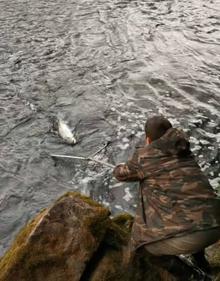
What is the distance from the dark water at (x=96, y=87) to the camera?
11034 mm

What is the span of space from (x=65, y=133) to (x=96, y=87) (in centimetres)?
400

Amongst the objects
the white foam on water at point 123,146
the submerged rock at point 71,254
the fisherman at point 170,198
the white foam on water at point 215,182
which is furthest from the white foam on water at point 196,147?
the fisherman at point 170,198

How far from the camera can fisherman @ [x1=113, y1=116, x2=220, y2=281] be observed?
5.24m

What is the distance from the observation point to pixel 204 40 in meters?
20.3

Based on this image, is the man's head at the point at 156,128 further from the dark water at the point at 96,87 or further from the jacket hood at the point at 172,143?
the dark water at the point at 96,87

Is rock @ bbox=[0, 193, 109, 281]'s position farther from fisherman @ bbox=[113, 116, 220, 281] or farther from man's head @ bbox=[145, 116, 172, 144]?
man's head @ bbox=[145, 116, 172, 144]

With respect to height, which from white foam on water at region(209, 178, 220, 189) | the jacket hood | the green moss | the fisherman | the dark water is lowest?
the dark water

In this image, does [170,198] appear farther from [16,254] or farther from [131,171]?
[16,254]

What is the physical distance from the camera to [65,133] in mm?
12789

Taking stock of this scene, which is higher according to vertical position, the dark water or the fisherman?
the fisherman

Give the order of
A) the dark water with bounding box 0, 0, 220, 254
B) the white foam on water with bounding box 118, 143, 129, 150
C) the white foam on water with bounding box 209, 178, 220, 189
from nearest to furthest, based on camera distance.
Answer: the white foam on water with bounding box 209, 178, 220, 189 < the dark water with bounding box 0, 0, 220, 254 < the white foam on water with bounding box 118, 143, 129, 150

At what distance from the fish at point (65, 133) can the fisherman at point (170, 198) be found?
703 centimetres

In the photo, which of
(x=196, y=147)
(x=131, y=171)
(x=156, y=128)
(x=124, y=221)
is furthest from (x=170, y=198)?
(x=196, y=147)

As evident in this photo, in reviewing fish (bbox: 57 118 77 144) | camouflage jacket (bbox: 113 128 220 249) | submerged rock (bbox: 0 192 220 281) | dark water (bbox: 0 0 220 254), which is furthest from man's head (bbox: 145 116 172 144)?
fish (bbox: 57 118 77 144)
